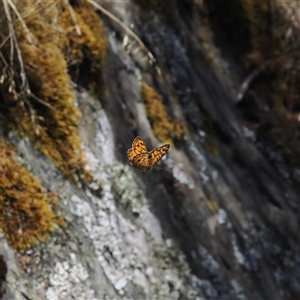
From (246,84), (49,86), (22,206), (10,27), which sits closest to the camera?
(22,206)

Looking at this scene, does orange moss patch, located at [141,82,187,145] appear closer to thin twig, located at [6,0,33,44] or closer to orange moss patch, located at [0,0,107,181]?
orange moss patch, located at [0,0,107,181]

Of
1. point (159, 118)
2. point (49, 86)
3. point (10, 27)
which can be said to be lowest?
point (159, 118)

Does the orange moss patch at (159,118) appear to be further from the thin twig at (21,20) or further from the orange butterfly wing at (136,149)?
the orange butterfly wing at (136,149)

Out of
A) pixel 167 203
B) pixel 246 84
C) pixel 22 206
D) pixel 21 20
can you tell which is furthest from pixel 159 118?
pixel 246 84

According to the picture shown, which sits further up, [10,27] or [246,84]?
[10,27]

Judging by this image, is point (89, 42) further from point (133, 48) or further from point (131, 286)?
point (131, 286)

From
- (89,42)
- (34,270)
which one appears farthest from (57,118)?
(34,270)

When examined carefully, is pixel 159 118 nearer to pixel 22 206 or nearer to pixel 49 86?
pixel 49 86
